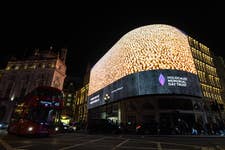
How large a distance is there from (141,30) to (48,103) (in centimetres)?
3766

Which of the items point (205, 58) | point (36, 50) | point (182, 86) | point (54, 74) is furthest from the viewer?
point (36, 50)

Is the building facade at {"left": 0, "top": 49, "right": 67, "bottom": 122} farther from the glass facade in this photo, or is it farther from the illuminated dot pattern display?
the glass facade

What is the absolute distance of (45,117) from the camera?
13266mm

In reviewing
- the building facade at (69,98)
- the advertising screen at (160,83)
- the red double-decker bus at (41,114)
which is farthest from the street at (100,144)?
the building facade at (69,98)

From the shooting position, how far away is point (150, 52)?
3881cm

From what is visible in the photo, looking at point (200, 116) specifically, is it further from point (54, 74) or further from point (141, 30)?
point (54, 74)

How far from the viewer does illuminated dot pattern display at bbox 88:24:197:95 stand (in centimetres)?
3788

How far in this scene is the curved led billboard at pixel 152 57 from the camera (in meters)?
36.8

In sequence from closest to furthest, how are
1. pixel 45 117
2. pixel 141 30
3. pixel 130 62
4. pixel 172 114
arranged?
pixel 45 117 → pixel 172 114 → pixel 130 62 → pixel 141 30

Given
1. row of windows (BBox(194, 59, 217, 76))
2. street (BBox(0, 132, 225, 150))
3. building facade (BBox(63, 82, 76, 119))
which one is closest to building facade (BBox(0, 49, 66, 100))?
building facade (BBox(63, 82, 76, 119))

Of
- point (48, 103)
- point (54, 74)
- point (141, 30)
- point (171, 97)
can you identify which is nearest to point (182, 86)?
point (171, 97)

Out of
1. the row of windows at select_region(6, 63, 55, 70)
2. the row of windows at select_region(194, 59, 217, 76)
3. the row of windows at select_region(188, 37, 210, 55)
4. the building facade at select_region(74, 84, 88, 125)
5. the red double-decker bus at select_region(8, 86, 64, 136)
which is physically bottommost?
the red double-decker bus at select_region(8, 86, 64, 136)

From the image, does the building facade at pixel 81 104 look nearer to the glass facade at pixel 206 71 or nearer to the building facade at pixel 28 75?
the building facade at pixel 28 75

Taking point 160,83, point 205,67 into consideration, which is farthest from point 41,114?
point 205,67
